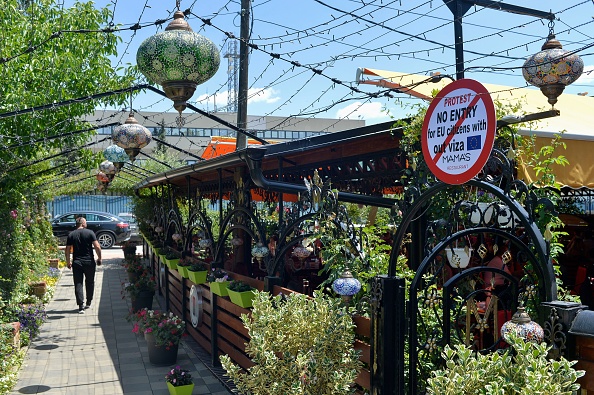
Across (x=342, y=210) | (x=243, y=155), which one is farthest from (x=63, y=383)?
(x=342, y=210)

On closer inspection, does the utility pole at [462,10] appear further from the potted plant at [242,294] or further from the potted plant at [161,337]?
the potted plant at [161,337]

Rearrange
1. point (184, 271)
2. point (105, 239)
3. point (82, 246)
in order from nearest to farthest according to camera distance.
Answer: point (184, 271), point (82, 246), point (105, 239)

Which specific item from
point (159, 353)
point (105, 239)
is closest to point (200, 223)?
point (159, 353)

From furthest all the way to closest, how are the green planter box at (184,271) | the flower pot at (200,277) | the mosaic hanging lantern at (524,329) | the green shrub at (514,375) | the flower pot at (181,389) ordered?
1. the green planter box at (184,271)
2. the flower pot at (200,277)
3. the flower pot at (181,389)
4. the mosaic hanging lantern at (524,329)
5. the green shrub at (514,375)

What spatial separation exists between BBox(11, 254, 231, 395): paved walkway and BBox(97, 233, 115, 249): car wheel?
1483 centimetres

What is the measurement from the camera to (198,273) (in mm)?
8477

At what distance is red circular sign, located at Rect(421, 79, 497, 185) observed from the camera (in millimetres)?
3176

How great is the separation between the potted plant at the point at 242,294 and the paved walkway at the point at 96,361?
110 cm

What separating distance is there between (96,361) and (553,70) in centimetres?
681

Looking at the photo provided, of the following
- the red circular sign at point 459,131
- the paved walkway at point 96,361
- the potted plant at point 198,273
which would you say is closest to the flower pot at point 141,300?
the paved walkway at point 96,361

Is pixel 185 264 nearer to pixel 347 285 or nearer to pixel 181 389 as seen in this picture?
pixel 181 389

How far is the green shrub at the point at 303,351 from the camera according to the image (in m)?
3.87

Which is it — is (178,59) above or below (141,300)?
above

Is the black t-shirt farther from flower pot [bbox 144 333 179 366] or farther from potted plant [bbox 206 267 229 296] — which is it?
potted plant [bbox 206 267 229 296]
